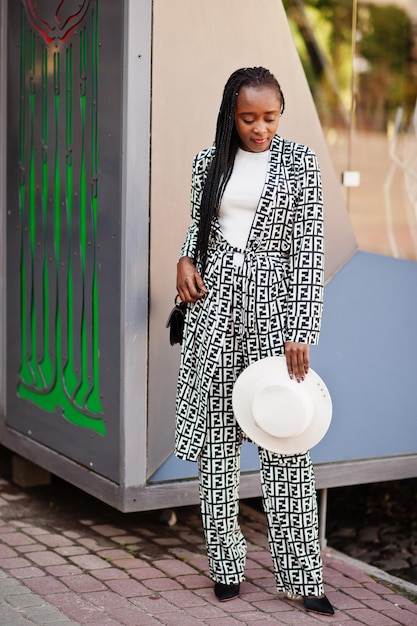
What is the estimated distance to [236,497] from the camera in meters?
4.09

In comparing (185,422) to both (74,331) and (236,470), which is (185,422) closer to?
(236,470)

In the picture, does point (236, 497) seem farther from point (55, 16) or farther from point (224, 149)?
point (55, 16)

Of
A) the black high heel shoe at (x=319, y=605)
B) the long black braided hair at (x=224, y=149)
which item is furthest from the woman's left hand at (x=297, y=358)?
the black high heel shoe at (x=319, y=605)

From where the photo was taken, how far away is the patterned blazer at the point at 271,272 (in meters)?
3.79

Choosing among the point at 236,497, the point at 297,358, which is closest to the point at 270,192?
the point at 297,358

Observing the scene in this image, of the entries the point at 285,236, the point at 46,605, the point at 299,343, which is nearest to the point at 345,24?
the point at 285,236

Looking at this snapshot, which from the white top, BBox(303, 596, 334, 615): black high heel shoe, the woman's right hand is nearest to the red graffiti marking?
the white top

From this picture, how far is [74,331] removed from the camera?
487 cm

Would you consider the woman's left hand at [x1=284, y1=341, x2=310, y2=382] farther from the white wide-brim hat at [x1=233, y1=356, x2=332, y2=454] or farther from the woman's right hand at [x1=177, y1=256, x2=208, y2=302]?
the woman's right hand at [x1=177, y1=256, x2=208, y2=302]

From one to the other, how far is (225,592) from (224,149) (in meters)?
1.63

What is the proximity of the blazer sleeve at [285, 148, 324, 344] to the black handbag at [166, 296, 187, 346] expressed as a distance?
0.43m

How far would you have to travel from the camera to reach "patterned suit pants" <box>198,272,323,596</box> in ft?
12.9

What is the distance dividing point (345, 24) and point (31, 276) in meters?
1.85

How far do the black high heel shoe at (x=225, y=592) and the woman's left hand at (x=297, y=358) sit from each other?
91 centimetres
